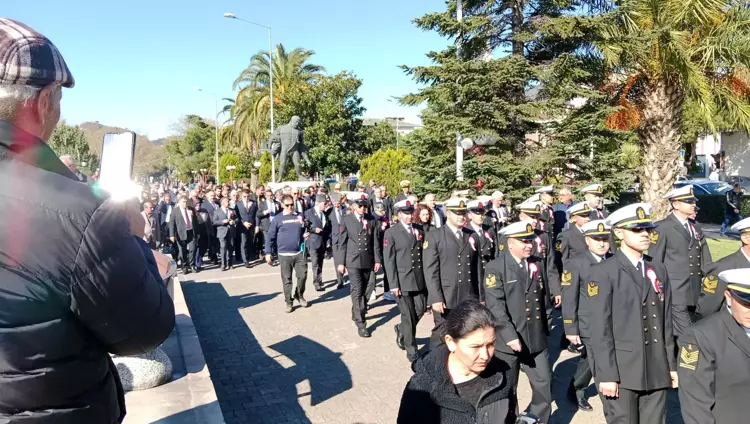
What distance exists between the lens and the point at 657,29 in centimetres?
1184

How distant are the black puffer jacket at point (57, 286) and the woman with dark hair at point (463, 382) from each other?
58.8 inches

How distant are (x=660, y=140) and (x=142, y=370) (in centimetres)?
1293

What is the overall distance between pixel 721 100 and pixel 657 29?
260 centimetres

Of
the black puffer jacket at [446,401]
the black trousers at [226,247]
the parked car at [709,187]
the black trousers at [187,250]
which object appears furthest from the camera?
the parked car at [709,187]

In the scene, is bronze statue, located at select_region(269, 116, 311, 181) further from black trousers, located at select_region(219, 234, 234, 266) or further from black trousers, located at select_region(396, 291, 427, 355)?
black trousers, located at select_region(396, 291, 427, 355)

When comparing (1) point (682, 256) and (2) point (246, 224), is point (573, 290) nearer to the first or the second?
(1) point (682, 256)

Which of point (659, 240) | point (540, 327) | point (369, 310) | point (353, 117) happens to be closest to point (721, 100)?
point (659, 240)

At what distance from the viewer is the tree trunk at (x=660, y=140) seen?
13250mm

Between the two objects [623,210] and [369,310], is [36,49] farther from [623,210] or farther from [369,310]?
[369,310]

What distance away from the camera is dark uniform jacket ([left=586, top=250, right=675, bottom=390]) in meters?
4.04

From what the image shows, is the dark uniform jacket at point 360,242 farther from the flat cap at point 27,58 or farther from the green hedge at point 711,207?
the green hedge at point 711,207

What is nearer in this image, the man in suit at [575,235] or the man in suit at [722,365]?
the man in suit at [722,365]

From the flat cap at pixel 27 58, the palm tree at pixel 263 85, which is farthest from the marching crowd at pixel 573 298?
the palm tree at pixel 263 85

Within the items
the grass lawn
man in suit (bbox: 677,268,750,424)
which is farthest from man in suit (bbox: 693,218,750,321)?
the grass lawn
